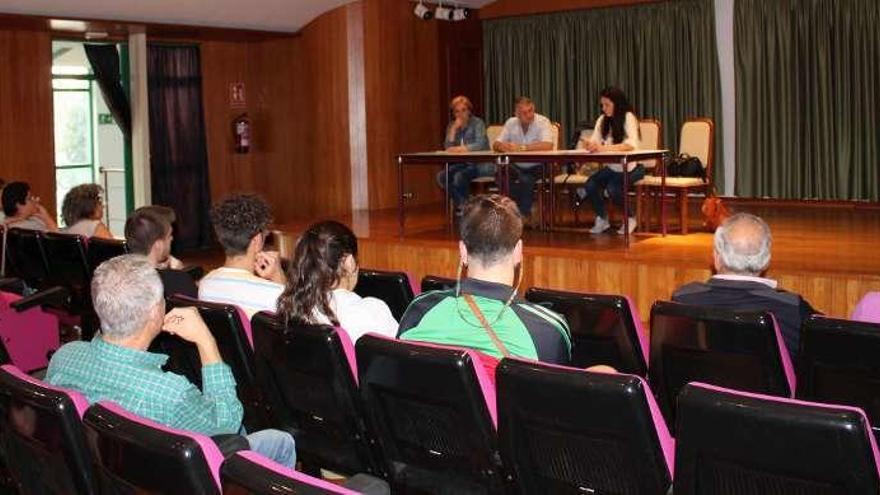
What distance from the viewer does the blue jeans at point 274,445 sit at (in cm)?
291

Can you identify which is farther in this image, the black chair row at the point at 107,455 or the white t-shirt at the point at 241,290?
the white t-shirt at the point at 241,290

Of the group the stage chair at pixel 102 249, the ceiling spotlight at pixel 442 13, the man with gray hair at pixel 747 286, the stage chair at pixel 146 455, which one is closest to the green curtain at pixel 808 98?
the ceiling spotlight at pixel 442 13

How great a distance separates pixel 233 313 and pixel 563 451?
1.36 m

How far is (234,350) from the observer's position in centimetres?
351

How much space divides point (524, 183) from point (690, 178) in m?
1.34

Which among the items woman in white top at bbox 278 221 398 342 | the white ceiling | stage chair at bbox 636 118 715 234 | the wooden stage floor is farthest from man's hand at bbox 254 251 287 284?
the white ceiling

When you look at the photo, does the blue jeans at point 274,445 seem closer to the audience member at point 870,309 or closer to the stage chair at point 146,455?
the stage chair at point 146,455

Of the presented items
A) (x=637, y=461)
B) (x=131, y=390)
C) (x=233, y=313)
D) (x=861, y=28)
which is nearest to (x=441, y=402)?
(x=637, y=461)

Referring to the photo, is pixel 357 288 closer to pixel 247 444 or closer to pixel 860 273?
pixel 247 444

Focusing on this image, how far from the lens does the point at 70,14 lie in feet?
29.9

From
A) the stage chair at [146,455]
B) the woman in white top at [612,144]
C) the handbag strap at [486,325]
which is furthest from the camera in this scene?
the woman in white top at [612,144]

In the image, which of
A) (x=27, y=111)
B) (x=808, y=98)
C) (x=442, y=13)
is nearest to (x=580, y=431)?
(x=27, y=111)

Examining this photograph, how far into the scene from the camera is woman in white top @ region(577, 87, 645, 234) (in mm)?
8188

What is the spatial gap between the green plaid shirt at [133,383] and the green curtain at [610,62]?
9424 millimetres
